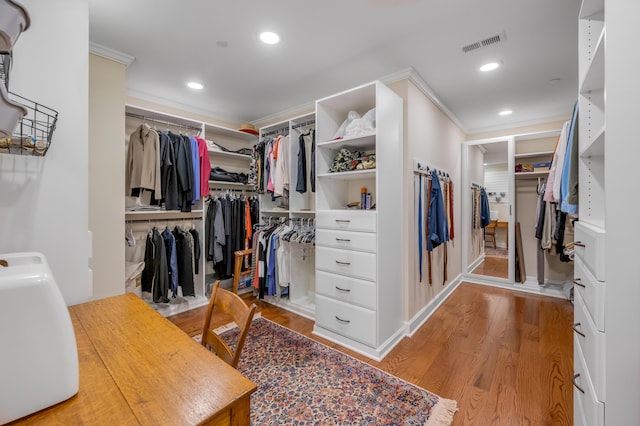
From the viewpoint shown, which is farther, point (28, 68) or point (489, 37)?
point (489, 37)

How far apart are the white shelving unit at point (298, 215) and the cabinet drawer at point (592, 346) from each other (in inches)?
86.1

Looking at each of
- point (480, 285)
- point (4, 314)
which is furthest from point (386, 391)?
point (480, 285)

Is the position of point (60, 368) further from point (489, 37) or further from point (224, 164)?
point (224, 164)

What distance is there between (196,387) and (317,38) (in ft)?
7.47

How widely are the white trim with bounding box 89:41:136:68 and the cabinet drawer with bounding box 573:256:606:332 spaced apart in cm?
335

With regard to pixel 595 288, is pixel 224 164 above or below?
above

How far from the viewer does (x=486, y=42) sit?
2.09 metres

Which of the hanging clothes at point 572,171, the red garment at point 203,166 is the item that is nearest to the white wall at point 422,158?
the hanging clothes at point 572,171

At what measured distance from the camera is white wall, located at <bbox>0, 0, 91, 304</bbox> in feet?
3.37

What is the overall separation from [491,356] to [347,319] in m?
1.21

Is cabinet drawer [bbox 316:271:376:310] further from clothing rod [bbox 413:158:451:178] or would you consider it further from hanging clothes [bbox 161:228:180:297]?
hanging clothes [bbox 161:228:180:297]

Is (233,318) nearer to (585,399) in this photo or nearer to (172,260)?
(585,399)

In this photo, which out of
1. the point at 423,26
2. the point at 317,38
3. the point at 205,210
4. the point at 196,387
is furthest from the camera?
the point at 205,210

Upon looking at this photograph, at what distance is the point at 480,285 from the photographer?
13.1 ft
